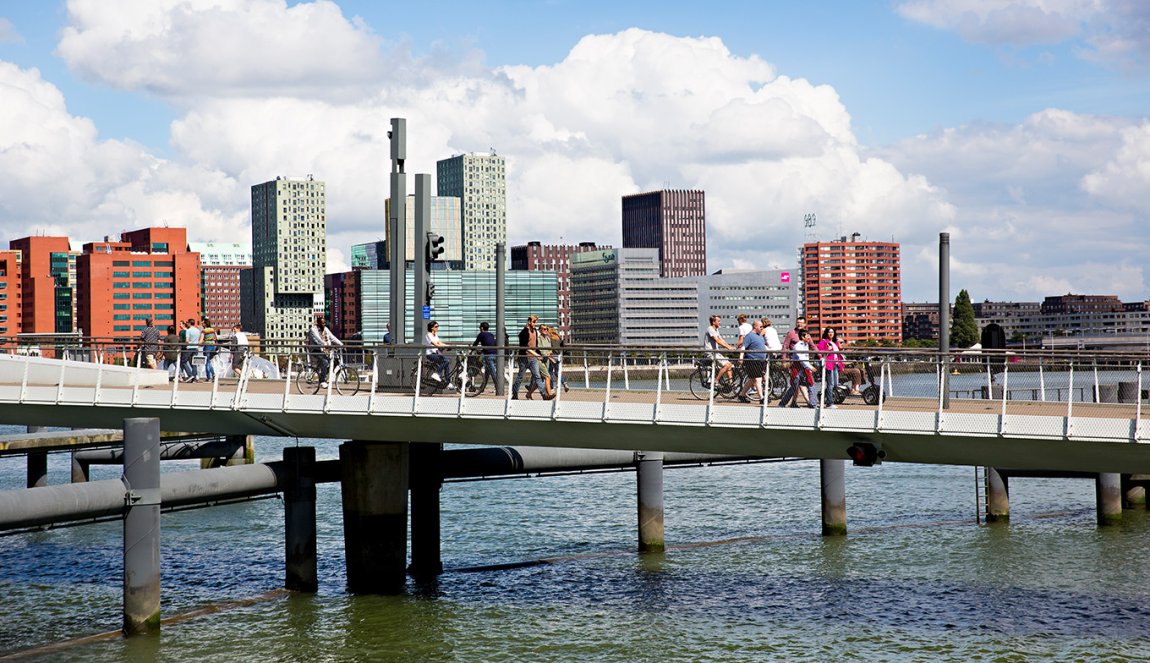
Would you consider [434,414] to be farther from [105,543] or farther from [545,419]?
[105,543]

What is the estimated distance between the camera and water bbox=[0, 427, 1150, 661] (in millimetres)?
21969

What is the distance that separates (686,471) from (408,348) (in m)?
30.8

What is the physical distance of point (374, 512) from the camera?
25297 millimetres

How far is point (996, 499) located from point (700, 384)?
15.4 m

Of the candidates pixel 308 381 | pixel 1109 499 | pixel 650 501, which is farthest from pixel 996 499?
pixel 308 381

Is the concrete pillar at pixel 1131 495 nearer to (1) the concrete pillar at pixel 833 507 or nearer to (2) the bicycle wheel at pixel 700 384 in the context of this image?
(1) the concrete pillar at pixel 833 507

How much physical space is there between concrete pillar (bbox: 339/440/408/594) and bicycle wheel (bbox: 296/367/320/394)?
1342mm

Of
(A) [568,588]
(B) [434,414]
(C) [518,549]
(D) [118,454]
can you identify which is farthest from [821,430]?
(D) [118,454]

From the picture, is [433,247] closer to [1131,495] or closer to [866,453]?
[866,453]

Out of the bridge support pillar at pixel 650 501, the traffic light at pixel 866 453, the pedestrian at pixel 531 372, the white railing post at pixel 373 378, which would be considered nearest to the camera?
the traffic light at pixel 866 453

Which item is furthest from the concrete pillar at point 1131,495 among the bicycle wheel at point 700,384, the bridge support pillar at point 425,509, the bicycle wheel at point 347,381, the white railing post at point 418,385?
the bicycle wheel at point 347,381

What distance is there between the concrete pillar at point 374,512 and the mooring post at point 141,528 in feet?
13.1

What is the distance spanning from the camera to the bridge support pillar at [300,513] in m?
25.0

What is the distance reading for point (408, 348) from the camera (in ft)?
77.8
